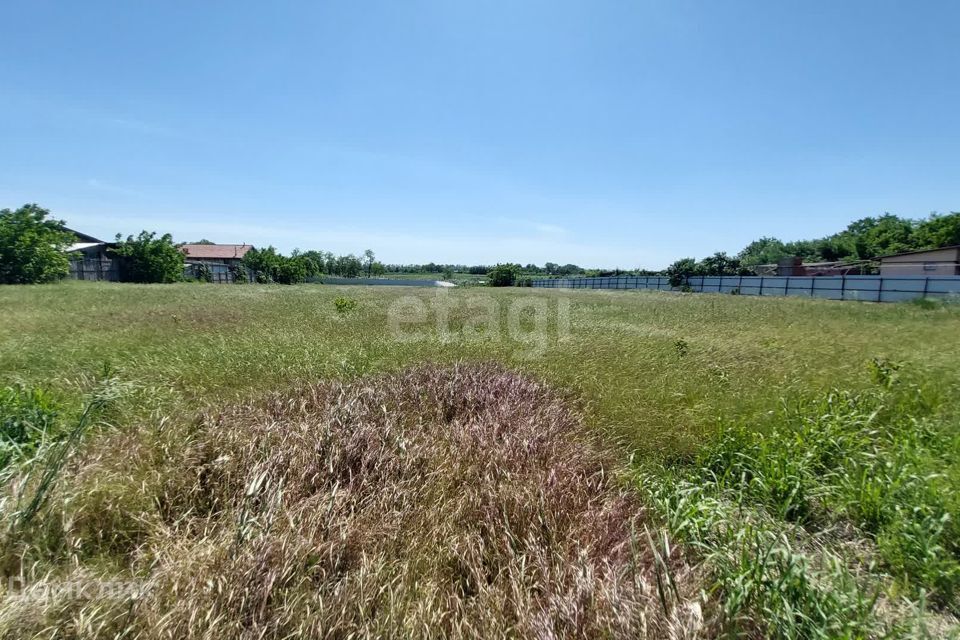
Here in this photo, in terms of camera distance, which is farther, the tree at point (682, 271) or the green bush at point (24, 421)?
the tree at point (682, 271)

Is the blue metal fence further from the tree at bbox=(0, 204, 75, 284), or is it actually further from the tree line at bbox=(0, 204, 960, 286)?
the tree at bbox=(0, 204, 75, 284)

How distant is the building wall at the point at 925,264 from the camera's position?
21.3 meters

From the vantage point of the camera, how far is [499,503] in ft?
6.44

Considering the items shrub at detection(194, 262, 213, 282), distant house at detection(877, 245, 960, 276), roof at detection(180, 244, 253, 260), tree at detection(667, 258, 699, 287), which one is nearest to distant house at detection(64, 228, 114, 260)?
shrub at detection(194, 262, 213, 282)

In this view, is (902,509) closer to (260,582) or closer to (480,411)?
(480,411)

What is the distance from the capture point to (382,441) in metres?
2.52

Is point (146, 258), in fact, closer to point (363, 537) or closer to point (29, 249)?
point (29, 249)

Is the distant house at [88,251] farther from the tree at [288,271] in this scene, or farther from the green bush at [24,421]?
the green bush at [24,421]

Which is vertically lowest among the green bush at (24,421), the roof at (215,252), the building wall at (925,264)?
A: the green bush at (24,421)

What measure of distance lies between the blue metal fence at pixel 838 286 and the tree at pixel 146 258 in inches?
1678

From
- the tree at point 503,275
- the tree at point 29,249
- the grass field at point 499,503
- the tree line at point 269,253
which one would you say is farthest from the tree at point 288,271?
the grass field at point 499,503

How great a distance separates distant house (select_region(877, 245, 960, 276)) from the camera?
21281 millimetres

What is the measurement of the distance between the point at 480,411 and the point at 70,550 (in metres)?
2.39

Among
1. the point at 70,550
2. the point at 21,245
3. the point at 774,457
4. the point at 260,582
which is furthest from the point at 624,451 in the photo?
the point at 21,245
